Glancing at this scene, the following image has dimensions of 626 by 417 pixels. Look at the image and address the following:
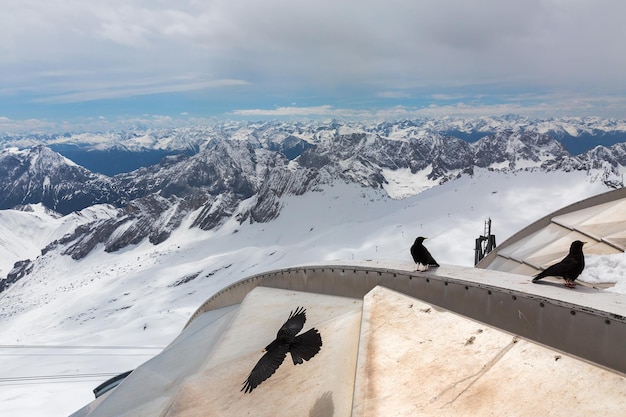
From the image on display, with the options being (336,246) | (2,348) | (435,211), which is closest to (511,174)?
(435,211)

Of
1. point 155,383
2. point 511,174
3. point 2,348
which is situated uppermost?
point 155,383

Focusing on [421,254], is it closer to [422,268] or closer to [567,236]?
[422,268]

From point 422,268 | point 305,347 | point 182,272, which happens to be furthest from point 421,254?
point 182,272

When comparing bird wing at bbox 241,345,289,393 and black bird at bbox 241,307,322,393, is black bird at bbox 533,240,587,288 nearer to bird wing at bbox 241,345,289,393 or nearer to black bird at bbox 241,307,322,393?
black bird at bbox 241,307,322,393

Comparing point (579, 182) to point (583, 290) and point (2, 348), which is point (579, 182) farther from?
point (2, 348)

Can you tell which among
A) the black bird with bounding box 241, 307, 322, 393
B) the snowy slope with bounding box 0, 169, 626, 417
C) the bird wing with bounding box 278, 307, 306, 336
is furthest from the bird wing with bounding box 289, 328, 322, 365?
the snowy slope with bounding box 0, 169, 626, 417

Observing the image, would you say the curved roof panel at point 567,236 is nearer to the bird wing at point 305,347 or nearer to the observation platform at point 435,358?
the observation platform at point 435,358
